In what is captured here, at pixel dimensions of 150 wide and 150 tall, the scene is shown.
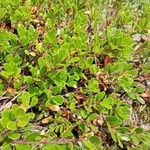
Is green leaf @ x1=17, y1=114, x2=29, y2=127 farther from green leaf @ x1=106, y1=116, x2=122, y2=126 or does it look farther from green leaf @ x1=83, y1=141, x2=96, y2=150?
green leaf @ x1=106, y1=116, x2=122, y2=126

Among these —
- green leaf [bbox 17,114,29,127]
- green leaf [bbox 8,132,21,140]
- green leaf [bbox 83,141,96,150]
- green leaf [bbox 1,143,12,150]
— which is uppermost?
green leaf [bbox 17,114,29,127]

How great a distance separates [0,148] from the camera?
90.7 inches

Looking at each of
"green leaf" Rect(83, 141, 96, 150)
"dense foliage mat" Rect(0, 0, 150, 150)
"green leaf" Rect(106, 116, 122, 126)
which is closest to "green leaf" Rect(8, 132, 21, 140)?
"dense foliage mat" Rect(0, 0, 150, 150)

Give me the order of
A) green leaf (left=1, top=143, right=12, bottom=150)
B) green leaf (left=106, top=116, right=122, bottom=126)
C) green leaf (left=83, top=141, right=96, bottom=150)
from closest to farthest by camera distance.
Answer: green leaf (left=1, top=143, right=12, bottom=150)
green leaf (left=83, top=141, right=96, bottom=150)
green leaf (left=106, top=116, right=122, bottom=126)

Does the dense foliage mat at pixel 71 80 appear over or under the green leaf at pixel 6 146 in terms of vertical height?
over

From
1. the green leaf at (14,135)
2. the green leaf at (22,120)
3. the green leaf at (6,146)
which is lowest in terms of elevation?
the green leaf at (6,146)

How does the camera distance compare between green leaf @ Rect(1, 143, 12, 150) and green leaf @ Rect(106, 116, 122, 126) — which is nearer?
green leaf @ Rect(1, 143, 12, 150)

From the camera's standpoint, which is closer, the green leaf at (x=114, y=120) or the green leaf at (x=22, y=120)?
the green leaf at (x=22, y=120)

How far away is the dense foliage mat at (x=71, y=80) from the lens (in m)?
2.60

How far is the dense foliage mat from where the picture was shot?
2604 mm

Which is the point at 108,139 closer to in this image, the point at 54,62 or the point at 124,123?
the point at 124,123

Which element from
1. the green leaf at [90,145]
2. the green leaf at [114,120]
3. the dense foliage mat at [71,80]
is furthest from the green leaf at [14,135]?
the green leaf at [114,120]

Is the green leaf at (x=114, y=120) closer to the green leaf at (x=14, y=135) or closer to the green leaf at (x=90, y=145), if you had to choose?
the green leaf at (x=90, y=145)

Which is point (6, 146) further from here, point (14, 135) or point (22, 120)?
point (22, 120)
